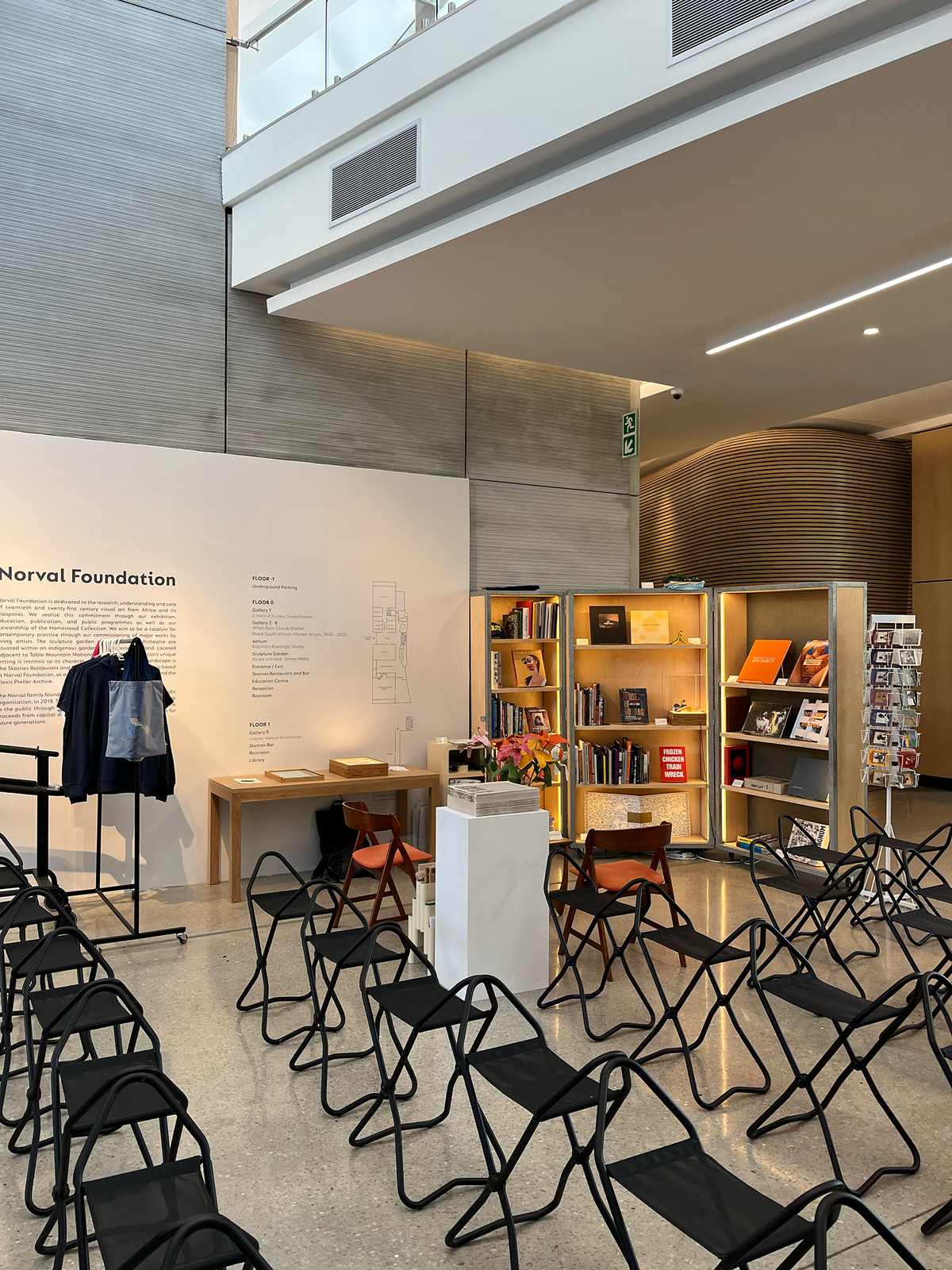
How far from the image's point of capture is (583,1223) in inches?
106

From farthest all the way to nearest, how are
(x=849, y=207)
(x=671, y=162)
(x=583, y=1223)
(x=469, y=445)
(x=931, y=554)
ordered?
1. (x=931, y=554)
2. (x=469, y=445)
3. (x=849, y=207)
4. (x=671, y=162)
5. (x=583, y=1223)

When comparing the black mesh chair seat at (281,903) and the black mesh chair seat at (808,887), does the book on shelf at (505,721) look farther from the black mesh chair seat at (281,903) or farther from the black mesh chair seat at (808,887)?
the black mesh chair seat at (281,903)

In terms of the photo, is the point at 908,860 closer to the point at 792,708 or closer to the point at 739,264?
the point at 792,708

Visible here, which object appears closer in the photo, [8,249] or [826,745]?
[8,249]

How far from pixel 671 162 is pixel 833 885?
3569mm

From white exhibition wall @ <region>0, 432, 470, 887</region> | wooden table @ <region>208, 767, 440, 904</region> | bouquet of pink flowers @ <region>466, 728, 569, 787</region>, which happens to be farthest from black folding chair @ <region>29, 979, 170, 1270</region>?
white exhibition wall @ <region>0, 432, 470, 887</region>

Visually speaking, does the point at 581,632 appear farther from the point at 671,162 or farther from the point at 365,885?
the point at 671,162

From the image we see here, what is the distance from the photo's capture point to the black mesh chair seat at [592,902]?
4.33 metres

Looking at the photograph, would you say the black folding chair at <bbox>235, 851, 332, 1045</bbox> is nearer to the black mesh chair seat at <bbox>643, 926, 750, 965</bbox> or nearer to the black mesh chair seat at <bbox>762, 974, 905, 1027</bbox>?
the black mesh chair seat at <bbox>643, 926, 750, 965</bbox>

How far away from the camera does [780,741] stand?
6.86 metres

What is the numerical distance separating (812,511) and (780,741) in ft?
17.8

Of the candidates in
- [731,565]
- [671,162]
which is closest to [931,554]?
[731,565]

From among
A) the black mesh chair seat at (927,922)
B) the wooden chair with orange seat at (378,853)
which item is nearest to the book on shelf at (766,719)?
the black mesh chair seat at (927,922)

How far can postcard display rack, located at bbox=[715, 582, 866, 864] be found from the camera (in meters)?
6.51
